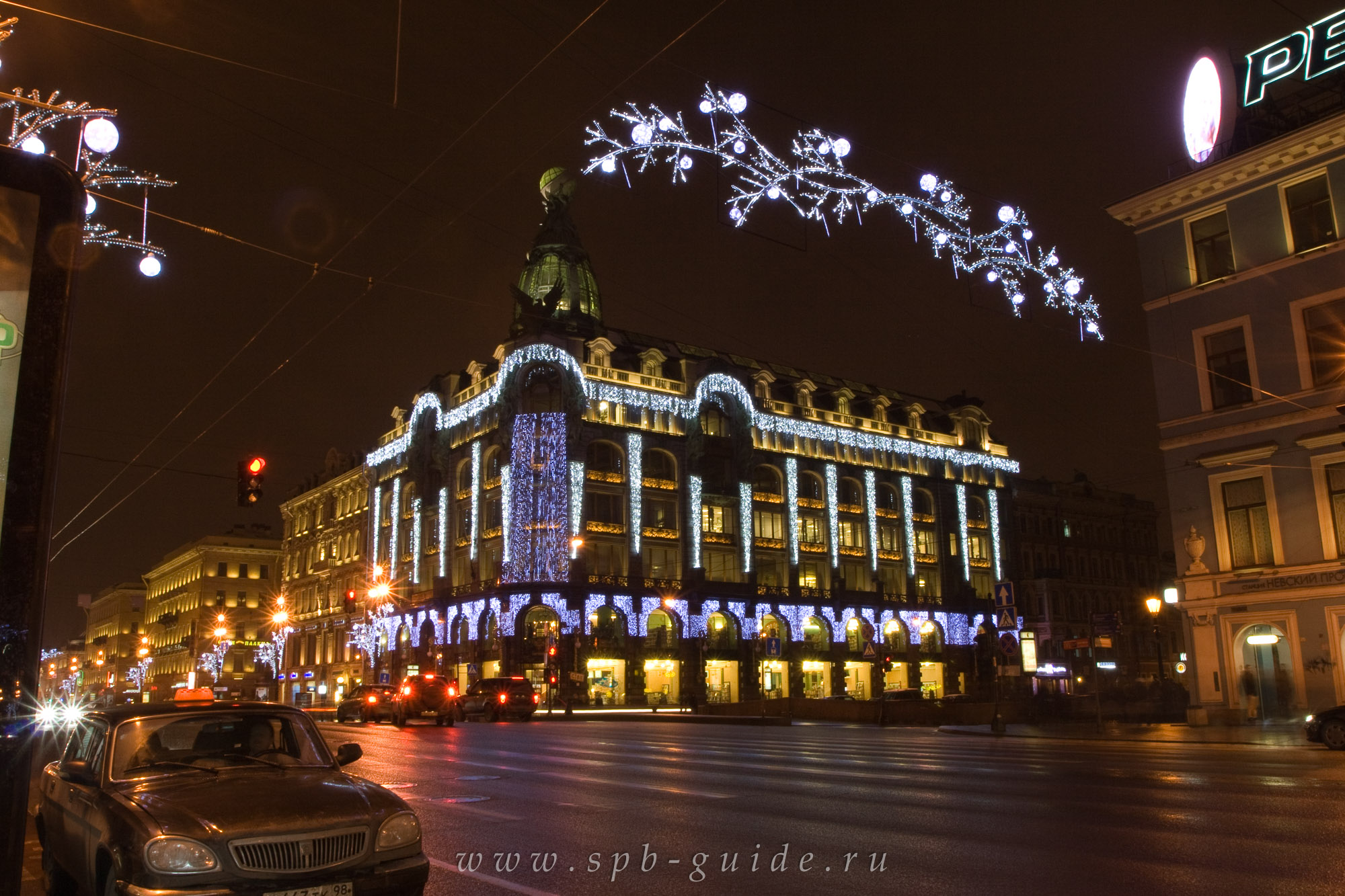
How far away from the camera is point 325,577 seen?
286 ft

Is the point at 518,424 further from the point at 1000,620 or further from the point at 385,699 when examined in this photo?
the point at 1000,620

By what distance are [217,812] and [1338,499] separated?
29.5m

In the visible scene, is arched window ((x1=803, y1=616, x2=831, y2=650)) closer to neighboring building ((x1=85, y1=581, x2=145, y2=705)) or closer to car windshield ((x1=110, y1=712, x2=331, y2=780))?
car windshield ((x1=110, y1=712, x2=331, y2=780))

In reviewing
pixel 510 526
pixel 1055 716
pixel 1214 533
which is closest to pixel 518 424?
pixel 510 526

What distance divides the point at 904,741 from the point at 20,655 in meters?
23.9

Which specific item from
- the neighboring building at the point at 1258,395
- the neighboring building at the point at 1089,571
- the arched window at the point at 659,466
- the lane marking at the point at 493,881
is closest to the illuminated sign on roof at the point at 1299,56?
the neighboring building at the point at 1258,395

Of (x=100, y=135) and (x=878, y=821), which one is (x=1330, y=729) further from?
(x=100, y=135)

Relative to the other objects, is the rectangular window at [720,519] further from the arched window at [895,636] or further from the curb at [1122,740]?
the curb at [1122,740]

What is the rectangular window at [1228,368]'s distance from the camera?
97.7 ft

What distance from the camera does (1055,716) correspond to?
35.4 metres

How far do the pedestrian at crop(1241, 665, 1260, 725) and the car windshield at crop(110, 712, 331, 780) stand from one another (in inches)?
1107

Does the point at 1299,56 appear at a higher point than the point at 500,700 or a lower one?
higher

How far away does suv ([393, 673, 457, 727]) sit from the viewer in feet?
119

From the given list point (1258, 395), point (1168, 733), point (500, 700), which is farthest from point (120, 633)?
point (1258, 395)
